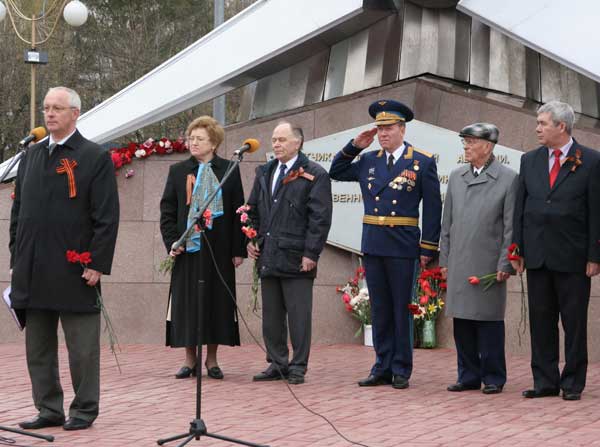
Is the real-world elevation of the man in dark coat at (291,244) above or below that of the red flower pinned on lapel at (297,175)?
below

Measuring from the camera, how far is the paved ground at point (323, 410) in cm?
661

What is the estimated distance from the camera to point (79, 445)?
252 inches

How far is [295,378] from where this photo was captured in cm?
885

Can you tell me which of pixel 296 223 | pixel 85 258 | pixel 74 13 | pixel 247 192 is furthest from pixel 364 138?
pixel 74 13

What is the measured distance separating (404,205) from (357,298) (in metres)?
2.62

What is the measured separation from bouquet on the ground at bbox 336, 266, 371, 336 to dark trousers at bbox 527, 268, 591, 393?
3003 mm

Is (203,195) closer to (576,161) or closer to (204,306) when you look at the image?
(204,306)

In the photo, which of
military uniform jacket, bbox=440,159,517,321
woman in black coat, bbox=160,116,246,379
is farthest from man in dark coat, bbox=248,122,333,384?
military uniform jacket, bbox=440,159,517,321

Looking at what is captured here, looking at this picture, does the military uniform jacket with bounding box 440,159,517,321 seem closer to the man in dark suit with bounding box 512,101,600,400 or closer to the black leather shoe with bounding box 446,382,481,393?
the man in dark suit with bounding box 512,101,600,400

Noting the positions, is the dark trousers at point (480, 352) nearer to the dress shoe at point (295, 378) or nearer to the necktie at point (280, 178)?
the dress shoe at point (295, 378)

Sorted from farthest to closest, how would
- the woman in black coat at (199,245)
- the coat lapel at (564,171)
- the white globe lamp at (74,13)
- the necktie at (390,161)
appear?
the white globe lamp at (74,13) → the woman in black coat at (199,245) → the necktie at (390,161) → the coat lapel at (564,171)

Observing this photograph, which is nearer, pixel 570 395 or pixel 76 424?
pixel 76 424

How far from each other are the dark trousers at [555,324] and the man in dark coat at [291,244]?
162 centimetres

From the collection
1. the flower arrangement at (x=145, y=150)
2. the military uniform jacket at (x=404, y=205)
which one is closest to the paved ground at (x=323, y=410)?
the military uniform jacket at (x=404, y=205)
